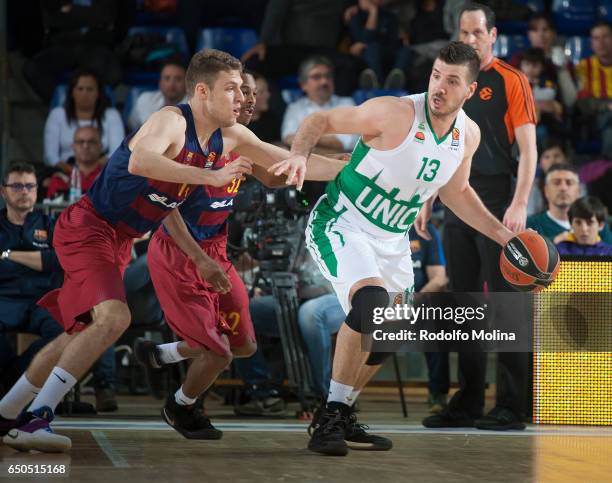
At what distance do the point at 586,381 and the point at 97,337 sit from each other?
2766 mm

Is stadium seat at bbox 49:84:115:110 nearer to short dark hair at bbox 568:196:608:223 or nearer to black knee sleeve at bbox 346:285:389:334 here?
short dark hair at bbox 568:196:608:223

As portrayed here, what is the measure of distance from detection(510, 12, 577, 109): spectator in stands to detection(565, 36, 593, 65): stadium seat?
62 cm

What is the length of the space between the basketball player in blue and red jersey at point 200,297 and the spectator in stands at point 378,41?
5.06 m

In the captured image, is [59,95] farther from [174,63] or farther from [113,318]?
[113,318]

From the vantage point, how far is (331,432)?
15.7 feet

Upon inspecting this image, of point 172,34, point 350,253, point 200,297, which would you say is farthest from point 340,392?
point 172,34

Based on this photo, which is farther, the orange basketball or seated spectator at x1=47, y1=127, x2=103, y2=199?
seated spectator at x1=47, y1=127, x2=103, y2=199

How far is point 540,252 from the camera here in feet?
16.7

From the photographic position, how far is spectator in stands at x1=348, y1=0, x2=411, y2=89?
10477mm

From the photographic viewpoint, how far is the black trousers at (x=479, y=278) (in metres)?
6.23

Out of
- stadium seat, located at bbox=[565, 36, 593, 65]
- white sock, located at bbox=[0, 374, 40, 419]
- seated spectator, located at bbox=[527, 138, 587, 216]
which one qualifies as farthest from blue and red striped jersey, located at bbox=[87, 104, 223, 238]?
stadium seat, located at bbox=[565, 36, 593, 65]

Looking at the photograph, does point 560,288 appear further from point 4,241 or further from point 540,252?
point 4,241

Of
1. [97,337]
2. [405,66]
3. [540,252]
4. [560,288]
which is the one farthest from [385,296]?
[405,66]

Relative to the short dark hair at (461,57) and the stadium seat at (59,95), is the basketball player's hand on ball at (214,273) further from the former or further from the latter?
the stadium seat at (59,95)
